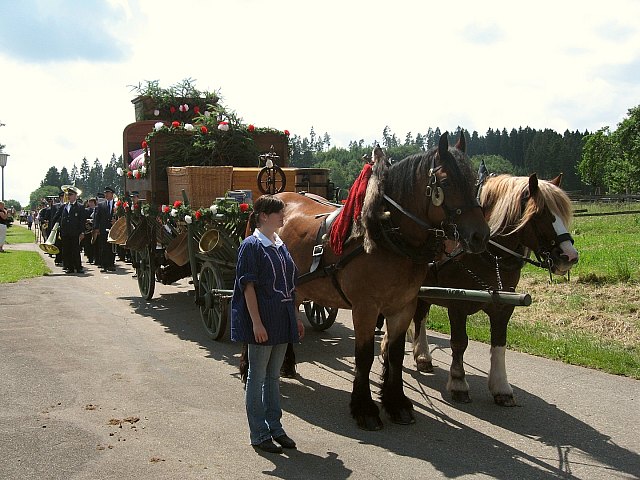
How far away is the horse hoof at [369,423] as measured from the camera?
17.3ft

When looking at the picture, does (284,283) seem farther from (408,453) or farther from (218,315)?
(218,315)

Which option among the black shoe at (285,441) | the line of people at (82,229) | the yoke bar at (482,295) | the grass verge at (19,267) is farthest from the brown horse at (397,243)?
the line of people at (82,229)

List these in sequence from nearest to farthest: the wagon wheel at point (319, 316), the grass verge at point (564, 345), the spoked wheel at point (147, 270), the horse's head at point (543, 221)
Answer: the horse's head at point (543, 221) < the grass verge at point (564, 345) < the wagon wheel at point (319, 316) < the spoked wheel at point (147, 270)

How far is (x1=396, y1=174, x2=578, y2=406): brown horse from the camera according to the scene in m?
5.54

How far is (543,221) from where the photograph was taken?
18.3 feet

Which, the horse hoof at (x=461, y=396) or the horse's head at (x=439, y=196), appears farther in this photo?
the horse hoof at (x=461, y=396)

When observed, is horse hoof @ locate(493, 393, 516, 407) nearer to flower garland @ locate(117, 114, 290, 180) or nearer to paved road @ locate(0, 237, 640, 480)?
paved road @ locate(0, 237, 640, 480)

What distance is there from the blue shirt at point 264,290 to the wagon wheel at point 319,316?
163 inches

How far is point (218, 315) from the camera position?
8.35m

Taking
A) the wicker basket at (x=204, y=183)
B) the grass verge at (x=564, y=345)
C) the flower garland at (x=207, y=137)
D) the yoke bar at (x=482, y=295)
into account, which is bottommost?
the grass verge at (x=564, y=345)

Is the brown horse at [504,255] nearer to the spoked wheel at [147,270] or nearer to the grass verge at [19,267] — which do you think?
the spoked wheel at [147,270]

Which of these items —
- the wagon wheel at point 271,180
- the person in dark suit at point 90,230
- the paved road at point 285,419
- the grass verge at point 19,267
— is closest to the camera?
the paved road at point 285,419

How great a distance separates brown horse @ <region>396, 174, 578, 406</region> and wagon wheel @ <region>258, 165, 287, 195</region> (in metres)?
2.89

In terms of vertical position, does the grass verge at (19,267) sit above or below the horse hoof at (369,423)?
above
